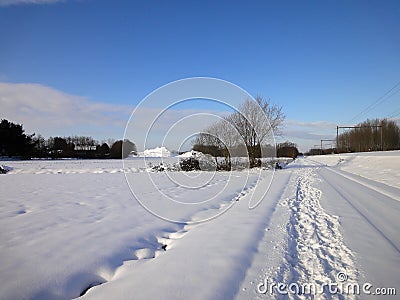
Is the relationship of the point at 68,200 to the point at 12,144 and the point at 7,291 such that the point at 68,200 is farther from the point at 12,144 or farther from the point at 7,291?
the point at 12,144

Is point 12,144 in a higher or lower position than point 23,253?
higher

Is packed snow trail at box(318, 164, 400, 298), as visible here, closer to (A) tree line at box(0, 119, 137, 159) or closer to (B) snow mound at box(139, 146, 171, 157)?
(B) snow mound at box(139, 146, 171, 157)

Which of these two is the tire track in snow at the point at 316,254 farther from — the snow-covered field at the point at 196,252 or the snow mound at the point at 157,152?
the snow mound at the point at 157,152

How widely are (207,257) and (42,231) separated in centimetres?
340

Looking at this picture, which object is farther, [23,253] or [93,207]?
[93,207]

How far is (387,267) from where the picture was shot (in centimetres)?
314

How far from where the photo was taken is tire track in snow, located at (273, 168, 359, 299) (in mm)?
2869

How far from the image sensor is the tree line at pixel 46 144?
37344 millimetres

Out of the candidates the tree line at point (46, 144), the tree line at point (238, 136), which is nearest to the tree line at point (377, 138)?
the tree line at point (238, 136)

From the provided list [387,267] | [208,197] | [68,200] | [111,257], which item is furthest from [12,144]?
[387,267]

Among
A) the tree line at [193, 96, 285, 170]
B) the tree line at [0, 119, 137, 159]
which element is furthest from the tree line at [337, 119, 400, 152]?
the tree line at [0, 119, 137, 159]

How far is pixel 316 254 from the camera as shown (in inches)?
138

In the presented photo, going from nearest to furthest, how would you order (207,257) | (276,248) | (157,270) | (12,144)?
(157,270) < (207,257) < (276,248) < (12,144)

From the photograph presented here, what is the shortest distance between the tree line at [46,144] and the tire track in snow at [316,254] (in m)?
18.7
